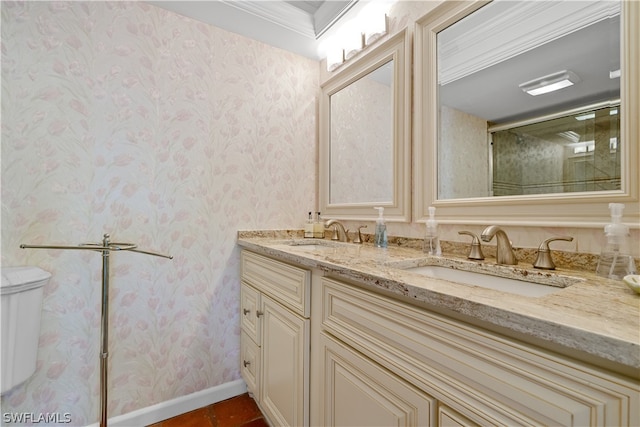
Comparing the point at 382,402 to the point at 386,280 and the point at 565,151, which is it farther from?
the point at 565,151

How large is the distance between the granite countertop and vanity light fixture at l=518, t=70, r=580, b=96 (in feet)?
1.88

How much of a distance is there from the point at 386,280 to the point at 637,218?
702mm

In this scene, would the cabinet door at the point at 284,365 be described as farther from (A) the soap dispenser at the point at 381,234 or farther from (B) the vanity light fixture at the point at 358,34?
(B) the vanity light fixture at the point at 358,34

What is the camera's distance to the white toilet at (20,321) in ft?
3.35

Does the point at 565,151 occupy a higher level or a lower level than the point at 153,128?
lower

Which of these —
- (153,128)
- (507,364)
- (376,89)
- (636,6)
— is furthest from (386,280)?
(153,128)

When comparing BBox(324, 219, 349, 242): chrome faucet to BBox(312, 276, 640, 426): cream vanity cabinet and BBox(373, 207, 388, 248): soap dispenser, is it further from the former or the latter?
BBox(312, 276, 640, 426): cream vanity cabinet

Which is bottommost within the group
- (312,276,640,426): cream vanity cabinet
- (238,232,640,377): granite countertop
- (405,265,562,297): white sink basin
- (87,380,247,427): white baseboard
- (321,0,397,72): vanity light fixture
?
(87,380,247,427): white baseboard

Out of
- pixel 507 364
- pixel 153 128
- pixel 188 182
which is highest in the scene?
pixel 153 128

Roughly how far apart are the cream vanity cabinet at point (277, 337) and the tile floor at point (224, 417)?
0.15 metres

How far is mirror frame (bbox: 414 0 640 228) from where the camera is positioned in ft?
2.55

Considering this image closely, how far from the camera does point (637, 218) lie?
2.54 feet

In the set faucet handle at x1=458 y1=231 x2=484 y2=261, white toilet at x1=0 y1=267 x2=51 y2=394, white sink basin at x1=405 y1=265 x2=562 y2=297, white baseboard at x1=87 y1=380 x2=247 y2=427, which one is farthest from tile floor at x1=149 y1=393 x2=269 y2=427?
Result: faucet handle at x1=458 y1=231 x2=484 y2=261

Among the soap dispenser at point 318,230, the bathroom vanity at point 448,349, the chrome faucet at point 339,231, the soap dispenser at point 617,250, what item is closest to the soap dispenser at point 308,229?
the soap dispenser at point 318,230
